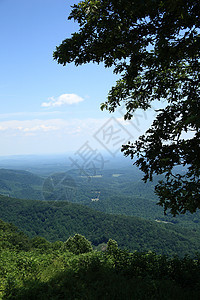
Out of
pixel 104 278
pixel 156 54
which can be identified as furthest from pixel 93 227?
pixel 156 54

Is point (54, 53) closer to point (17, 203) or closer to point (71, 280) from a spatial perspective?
point (71, 280)

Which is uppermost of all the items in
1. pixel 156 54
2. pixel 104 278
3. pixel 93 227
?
pixel 156 54

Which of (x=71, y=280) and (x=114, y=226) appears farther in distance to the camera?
(x=114, y=226)

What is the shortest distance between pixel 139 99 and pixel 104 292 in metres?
5.59

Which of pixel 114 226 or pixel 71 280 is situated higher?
pixel 71 280

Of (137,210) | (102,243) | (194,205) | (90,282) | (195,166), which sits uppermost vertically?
(195,166)

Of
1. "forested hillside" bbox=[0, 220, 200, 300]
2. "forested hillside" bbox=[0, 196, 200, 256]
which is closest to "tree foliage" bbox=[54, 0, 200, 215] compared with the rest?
"forested hillside" bbox=[0, 220, 200, 300]

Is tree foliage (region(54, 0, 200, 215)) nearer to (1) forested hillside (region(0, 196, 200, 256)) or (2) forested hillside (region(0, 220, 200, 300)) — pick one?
(2) forested hillside (region(0, 220, 200, 300))

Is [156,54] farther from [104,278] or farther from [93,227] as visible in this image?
[93,227]

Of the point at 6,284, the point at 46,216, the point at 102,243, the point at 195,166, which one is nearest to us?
the point at 195,166

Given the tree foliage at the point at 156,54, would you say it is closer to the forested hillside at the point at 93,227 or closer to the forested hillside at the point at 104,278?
the forested hillside at the point at 104,278

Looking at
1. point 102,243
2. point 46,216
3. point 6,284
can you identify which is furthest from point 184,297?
point 46,216

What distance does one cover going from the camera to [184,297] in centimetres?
442

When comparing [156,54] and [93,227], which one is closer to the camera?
[156,54]
